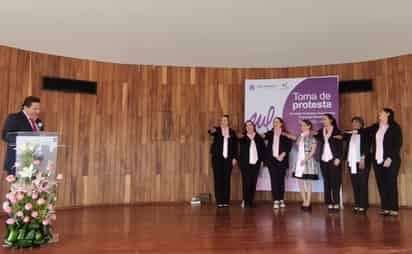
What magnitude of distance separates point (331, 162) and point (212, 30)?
2707 millimetres

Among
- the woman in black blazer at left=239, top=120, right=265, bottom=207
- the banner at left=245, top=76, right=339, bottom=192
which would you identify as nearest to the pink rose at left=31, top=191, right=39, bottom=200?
the woman in black blazer at left=239, top=120, right=265, bottom=207

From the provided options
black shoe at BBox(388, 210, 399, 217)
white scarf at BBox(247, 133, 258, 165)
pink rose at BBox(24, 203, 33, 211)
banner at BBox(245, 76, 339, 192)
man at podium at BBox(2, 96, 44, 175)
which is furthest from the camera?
banner at BBox(245, 76, 339, 192)

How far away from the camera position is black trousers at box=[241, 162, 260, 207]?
6081mm

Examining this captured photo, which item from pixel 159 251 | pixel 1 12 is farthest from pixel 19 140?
pixel 1 12

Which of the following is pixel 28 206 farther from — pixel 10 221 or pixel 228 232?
pixel 228 232

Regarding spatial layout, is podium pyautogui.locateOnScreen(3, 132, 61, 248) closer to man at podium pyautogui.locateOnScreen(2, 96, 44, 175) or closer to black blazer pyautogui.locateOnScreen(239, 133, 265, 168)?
man at podium pyautogui.locateOnScreen(2, 96, 44, 175)

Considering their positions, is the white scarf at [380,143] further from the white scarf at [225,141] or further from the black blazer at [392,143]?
the white scarf at [225,141]

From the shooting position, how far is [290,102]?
651 centimetres

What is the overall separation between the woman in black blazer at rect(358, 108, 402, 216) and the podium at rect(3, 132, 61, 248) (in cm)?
432

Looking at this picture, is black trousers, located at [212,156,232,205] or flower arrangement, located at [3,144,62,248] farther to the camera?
black trousers, located at [212,156,232,205]

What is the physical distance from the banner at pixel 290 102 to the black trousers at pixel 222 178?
2.00 feet

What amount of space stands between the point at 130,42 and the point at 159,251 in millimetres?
3475

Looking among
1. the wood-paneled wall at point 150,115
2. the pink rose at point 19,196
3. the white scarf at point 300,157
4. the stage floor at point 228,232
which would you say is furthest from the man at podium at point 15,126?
the white scarf at point 300,157

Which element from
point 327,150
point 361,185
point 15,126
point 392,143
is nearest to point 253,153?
point 327,150
